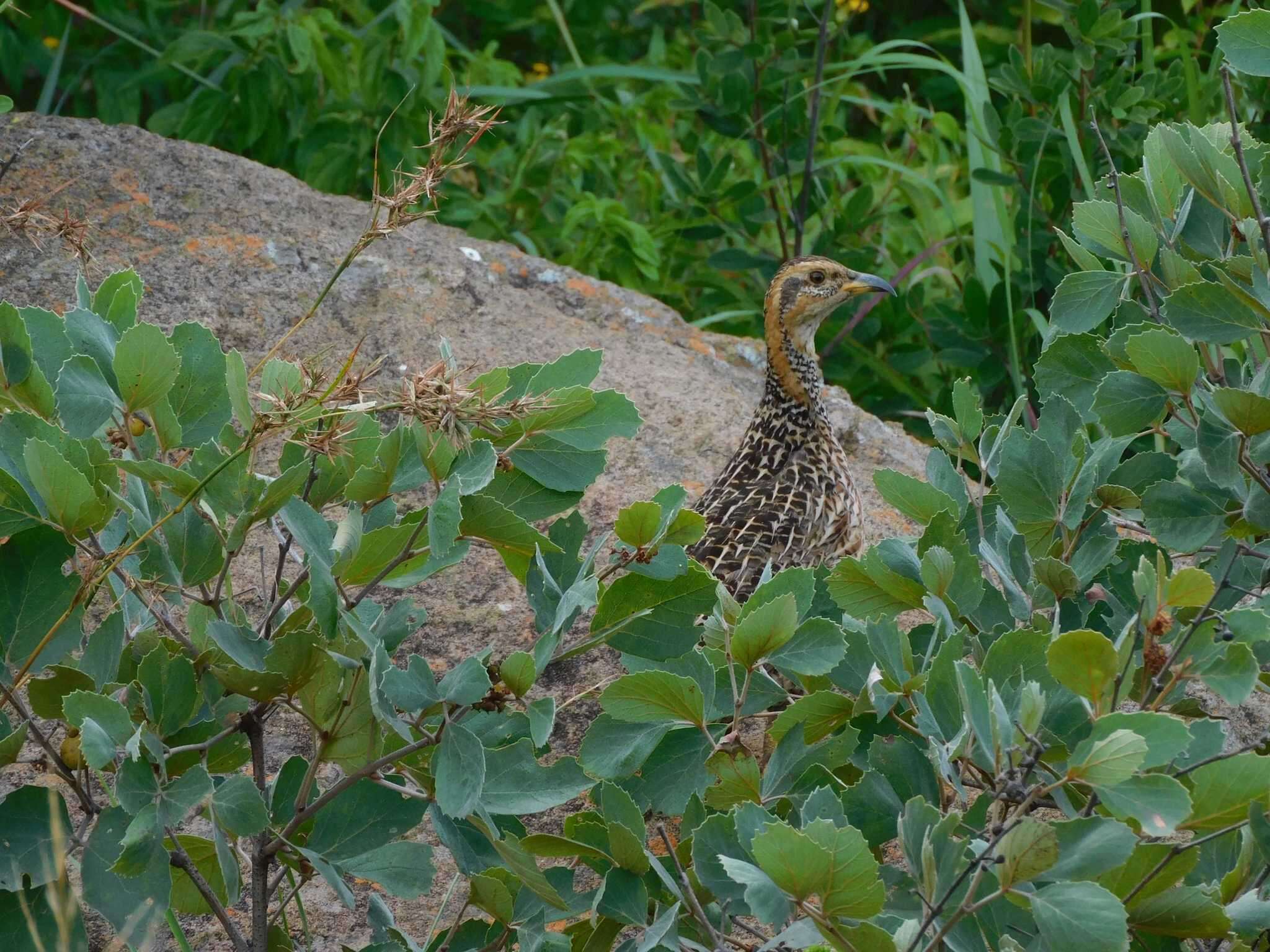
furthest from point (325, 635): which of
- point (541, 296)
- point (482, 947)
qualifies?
point (541, 296)

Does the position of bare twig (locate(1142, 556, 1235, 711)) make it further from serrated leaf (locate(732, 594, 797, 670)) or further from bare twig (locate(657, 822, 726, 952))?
bare twig (locate(657, 822, 726, 952))

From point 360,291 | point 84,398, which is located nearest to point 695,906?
point 84,398

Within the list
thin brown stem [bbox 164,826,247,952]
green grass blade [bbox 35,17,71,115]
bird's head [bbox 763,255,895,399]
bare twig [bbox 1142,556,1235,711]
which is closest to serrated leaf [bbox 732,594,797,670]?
bare twig [bbox 1142,556,1235,711]

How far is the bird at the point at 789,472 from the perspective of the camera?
4434 mm

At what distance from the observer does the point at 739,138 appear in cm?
620

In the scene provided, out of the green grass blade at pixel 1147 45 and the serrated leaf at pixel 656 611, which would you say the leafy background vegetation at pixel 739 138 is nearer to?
the green grass blade at pixel 1147 45

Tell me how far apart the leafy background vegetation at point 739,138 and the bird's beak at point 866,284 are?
357mm

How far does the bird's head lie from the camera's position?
17.5ft

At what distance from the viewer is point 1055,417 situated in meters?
2.54

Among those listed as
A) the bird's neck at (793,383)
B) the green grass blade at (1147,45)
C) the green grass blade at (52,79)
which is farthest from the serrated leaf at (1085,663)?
the green grass blade at (52,79)

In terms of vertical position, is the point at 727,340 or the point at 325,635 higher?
the point at 325,635

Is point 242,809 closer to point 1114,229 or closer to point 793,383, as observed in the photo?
point 1114,229

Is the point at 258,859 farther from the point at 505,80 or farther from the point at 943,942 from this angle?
the point at 505,80

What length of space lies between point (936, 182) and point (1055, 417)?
479cm
